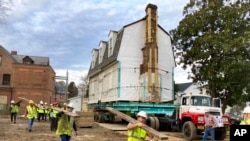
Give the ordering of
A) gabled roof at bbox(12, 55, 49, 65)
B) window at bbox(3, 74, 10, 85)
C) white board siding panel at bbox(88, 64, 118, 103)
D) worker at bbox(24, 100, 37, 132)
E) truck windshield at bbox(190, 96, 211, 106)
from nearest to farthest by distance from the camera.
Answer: truck windshield at bbox(190, 96, 211, 106)
worker at bbox(24, 100, 37, 132)
white board siding panel at bbox(88, 64, 118, 103)
window at bbox(3, 74, 10, 85)
gabled roof at bbox(12, 55, 49, 65)

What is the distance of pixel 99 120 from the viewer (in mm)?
30891

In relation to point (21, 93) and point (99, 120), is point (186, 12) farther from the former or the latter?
point (21, 93)

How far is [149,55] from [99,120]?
9.17m

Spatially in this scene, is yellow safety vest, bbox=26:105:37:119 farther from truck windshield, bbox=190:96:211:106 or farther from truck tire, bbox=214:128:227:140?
truck tire, bbox=214:128:227:140

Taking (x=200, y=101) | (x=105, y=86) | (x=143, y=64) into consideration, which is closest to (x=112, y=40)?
(x=105, y=86)

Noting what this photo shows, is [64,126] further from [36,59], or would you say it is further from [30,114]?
[36,59]

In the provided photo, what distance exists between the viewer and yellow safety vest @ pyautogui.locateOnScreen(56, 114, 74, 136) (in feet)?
34.3

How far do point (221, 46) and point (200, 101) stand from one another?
23.6 feet

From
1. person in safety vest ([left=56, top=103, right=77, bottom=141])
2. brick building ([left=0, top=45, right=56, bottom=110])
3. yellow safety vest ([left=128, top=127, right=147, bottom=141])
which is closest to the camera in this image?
yellow safety vest ([left=128, top=127, right=147, bottom=141])

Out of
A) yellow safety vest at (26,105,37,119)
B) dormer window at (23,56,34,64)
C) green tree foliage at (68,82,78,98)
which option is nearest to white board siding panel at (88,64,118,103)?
yellow safety vest at (26,105,37,119)

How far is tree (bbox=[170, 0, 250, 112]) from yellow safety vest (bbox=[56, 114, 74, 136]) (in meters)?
16.9

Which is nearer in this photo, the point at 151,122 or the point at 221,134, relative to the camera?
the point at 221,134

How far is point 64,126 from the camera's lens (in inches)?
413

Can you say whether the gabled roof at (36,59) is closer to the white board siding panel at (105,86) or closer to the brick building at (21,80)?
the brick building at (21,80)
